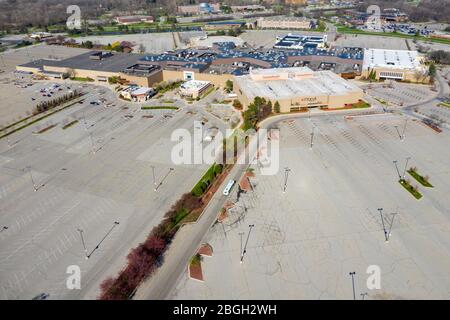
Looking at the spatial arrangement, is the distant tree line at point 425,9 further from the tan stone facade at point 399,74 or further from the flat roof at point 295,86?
the flat roof at point 295,86

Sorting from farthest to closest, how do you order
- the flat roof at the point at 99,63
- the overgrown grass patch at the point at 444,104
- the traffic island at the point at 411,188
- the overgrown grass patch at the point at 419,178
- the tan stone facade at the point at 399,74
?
the flat roof at the point at 99,63
the tan stone facade at the point at 399,74
the overgrown grass patch at the point at 444,104
the overgrown grass patch at the point at 419,178
the traffic island at the point at 411,188

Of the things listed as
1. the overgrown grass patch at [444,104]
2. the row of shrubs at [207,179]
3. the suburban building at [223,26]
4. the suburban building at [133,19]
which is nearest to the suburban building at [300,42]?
the suburban building at [223,26]

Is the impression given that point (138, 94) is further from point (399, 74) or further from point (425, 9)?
point (425, 9)

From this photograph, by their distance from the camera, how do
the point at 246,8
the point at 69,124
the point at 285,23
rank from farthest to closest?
1. the point at 246,8
2. the point at 285,23
3. the point at 69,124

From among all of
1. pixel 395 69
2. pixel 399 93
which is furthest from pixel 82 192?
pixel 395 69

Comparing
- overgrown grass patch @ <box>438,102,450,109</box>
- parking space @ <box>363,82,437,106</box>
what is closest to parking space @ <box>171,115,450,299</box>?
overgrown grass patch @ <box>438,102,450,109</box>
